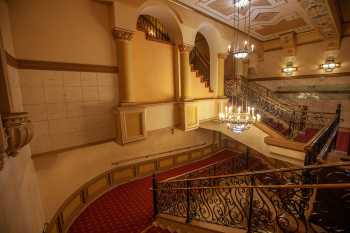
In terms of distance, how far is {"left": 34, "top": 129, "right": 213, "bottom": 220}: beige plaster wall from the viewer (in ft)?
11.7

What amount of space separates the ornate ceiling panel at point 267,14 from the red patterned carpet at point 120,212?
6.40m

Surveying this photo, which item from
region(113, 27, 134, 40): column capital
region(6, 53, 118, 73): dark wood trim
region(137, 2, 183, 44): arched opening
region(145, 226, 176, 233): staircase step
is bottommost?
region(145, 226, 176, 233): staircase step

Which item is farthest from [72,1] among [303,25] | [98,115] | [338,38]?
[338,38]

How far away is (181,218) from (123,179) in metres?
3.04

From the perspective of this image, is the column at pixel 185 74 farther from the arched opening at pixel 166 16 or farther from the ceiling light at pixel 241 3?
the ceiling light at pixel 241 3

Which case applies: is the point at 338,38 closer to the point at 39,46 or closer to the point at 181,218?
the point at 181,218

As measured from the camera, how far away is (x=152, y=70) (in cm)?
547

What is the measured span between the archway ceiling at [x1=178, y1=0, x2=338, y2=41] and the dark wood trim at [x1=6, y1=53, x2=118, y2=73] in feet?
11.2

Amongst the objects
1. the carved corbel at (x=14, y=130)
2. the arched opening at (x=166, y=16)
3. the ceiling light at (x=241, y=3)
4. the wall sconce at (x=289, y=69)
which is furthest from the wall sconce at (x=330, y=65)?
the carved corbel at (x=14, y=130)

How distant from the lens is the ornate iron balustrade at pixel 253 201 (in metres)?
2.15

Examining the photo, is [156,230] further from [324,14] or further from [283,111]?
[324,14]

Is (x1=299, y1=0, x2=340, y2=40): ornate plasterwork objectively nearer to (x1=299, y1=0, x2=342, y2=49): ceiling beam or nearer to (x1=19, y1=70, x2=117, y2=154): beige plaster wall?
(x1=299, y1=0, x2=342, y2=49): ceiling beam

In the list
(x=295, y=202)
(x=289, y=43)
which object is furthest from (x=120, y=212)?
(x=289, y=43)

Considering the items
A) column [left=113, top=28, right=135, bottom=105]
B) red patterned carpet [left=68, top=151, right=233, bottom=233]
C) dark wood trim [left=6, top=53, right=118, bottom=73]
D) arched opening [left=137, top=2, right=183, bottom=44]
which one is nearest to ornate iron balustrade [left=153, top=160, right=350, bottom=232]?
red patterned carpet [left=68, top=151, right=233, bottom=233]
